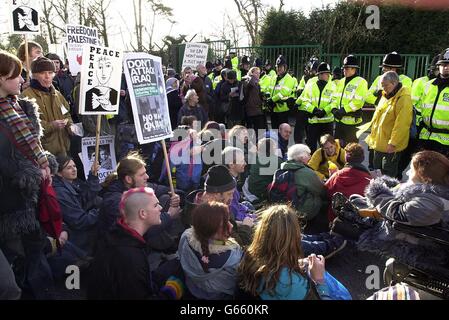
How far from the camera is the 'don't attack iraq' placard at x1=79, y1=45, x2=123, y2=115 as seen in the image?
455 centimetres

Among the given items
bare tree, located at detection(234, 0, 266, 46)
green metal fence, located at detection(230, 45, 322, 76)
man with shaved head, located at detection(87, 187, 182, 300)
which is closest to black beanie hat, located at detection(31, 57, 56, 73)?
man with shaved head, located at detection(87, 187, 182, 300)

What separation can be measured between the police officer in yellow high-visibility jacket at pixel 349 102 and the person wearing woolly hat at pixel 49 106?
432 centimetres

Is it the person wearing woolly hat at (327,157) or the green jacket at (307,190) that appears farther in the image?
the person wearing woolly hat at (327,157)

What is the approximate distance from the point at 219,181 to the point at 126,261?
1372 mm

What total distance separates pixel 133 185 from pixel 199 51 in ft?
28.0

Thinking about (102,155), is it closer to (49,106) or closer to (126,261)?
(49,106)

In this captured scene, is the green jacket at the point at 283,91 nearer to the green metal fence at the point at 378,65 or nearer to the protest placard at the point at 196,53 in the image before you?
the protest placard at the point at 196,53

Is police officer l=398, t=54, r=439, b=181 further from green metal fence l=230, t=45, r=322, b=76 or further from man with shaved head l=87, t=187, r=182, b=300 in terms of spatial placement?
green metal fence l=230, t=45, r=322, b=76

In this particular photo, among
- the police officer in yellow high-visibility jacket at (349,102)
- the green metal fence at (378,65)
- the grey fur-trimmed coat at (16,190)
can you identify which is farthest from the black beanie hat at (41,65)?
the green metal fence at (378,65)

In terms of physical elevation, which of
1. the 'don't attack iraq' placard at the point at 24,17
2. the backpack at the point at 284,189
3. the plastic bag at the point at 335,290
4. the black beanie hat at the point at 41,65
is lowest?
the plastic bag at the point at 335,290

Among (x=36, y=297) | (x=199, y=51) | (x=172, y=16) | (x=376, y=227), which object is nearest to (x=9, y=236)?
(x=36, y=297)

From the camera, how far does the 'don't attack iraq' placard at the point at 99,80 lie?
4.55 meters

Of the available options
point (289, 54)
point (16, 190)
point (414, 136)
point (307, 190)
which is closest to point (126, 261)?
point (16, 190)
